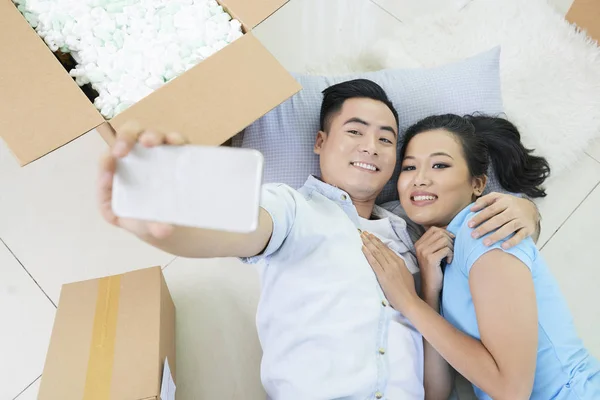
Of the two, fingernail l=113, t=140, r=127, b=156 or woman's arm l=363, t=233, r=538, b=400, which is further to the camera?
woman's arm l=363, t=233, r=538, b=400

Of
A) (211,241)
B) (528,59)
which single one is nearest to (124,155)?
(211,241)

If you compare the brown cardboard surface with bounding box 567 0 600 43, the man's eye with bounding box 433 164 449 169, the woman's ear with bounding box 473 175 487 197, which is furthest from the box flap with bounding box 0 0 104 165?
the brown cardboard surface with bounding box 567 0 600 43

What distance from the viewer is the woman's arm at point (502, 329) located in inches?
36.9

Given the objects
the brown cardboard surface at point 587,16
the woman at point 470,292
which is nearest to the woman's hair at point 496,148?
the woman at point 470,292

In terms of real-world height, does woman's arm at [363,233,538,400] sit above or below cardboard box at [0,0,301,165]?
below

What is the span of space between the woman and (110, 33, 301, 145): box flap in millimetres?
364

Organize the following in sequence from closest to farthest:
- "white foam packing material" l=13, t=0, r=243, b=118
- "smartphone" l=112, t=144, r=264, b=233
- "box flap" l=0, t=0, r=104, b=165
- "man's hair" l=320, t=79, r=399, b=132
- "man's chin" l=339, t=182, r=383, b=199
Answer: "smartphone" l=112, t=144, r=264, b=233
"box flap" l=0, t=0, r=104, b=165
"white foam packing material" l=13, t=0, r=243, b=118
"man's chin" l=339, t=182, r=383, b=199
"man's hair" l=320, t=79, r=399, b=132

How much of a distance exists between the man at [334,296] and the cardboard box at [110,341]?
0.76 feet

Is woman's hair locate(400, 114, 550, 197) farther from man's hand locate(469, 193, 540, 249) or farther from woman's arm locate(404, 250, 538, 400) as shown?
woman's arm locate(404, 250, 538, 400)

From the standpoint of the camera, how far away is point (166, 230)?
591 mm

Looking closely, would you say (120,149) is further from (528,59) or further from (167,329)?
(528,59)

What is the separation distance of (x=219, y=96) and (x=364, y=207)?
0.43m

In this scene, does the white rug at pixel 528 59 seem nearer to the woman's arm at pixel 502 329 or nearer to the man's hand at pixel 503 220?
the man's hand at pixel 503 220

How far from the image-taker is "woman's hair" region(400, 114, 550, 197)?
3.88 feet
